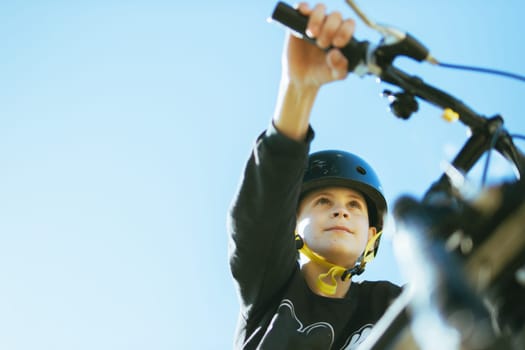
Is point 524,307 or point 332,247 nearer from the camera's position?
point 524,307

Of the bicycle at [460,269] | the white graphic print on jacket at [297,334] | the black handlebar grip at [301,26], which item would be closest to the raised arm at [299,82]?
the black handlebar grip at [301,26]

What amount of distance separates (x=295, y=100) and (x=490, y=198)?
219cm

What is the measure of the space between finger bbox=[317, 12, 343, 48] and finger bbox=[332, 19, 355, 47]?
0.02 meters

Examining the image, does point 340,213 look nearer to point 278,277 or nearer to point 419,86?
point 278,277

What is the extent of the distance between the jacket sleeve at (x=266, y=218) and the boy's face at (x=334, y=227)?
59cm

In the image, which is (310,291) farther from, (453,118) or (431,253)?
(431,253)

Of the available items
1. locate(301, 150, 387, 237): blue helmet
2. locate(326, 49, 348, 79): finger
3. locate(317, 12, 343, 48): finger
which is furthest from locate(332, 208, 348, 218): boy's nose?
locate(317, 12, 343, 48): finger

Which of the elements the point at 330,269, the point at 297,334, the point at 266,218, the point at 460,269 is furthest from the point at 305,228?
the point at 460,269

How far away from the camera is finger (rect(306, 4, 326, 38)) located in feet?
10.0

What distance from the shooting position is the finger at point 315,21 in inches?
120

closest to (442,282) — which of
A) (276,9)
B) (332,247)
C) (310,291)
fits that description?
(276,9)

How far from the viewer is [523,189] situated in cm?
183

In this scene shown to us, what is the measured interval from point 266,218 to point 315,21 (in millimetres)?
1440

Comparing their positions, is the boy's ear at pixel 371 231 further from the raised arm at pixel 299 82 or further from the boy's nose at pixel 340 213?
the raised arm at pixel 299 82
